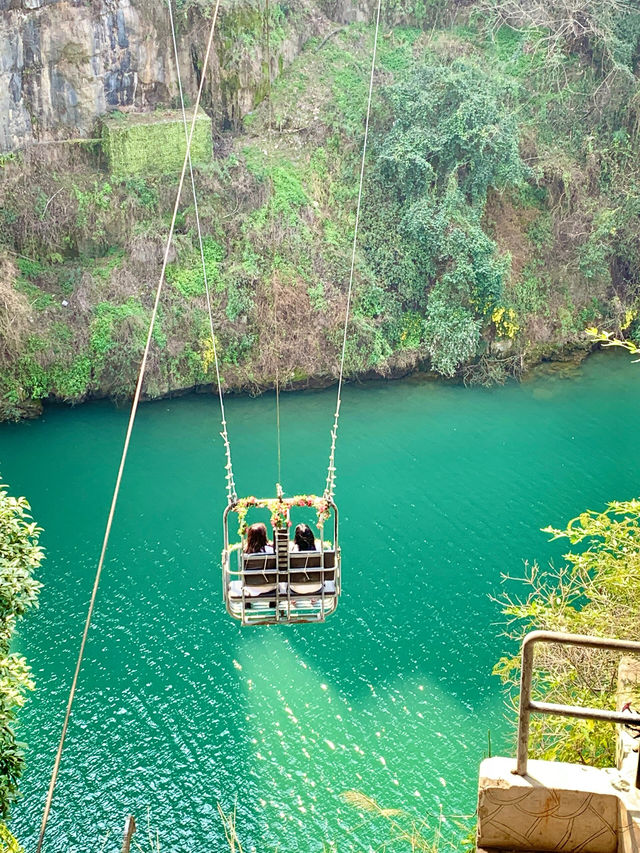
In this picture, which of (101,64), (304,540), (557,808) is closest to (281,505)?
(304,540)

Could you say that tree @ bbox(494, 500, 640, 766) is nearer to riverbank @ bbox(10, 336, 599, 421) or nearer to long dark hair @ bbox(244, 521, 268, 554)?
long dark hair @ bbox(244, 521, 268, 554)

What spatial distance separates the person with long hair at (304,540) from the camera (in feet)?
29.5

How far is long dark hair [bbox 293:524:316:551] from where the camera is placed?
29.6ft

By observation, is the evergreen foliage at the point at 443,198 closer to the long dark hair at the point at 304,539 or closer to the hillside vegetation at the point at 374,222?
the hillside vegetation at the point at 374,222

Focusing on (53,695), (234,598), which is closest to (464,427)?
(53,695)

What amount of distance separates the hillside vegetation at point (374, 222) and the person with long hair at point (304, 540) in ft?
37.3

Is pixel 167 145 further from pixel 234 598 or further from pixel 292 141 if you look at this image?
pixel 234 598

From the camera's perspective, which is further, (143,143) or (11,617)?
(143,143)

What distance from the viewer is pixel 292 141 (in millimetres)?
21938

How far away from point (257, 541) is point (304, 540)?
480 millimetres

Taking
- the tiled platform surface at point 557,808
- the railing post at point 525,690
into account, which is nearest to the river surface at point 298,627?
the tiled platform surface at point 557,808

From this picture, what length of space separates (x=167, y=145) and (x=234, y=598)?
46.3 ft

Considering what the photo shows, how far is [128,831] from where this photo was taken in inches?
384

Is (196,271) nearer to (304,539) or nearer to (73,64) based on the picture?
(73,64)
